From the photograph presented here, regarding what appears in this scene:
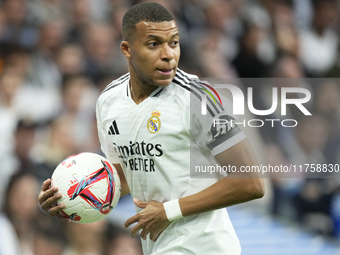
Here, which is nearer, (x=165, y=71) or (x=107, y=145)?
(x=165, y=71)

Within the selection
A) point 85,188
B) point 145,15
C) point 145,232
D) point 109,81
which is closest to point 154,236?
point 145,232

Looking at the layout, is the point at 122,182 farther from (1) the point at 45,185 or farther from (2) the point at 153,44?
(2) the point at 153,44

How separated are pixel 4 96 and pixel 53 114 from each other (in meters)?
0.66

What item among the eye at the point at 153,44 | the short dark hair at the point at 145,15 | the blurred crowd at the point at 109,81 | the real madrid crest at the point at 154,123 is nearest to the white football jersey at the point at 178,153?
the real madrid crest at the point at 154,123

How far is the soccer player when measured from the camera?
90.7 inches

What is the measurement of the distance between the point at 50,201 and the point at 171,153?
0.75 m

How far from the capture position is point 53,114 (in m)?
5.48

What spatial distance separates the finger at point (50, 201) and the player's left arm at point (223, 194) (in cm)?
43

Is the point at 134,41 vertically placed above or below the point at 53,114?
above

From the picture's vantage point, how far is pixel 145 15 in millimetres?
2436

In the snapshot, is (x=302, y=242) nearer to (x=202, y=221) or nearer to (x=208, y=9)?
(x=202, y=221)

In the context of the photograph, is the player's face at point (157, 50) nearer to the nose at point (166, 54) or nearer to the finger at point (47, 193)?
the nose at point (166, 54)

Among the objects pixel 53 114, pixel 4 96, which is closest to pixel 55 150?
pixel 53 114

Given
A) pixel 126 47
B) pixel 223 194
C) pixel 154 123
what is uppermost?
pixel 126 47
